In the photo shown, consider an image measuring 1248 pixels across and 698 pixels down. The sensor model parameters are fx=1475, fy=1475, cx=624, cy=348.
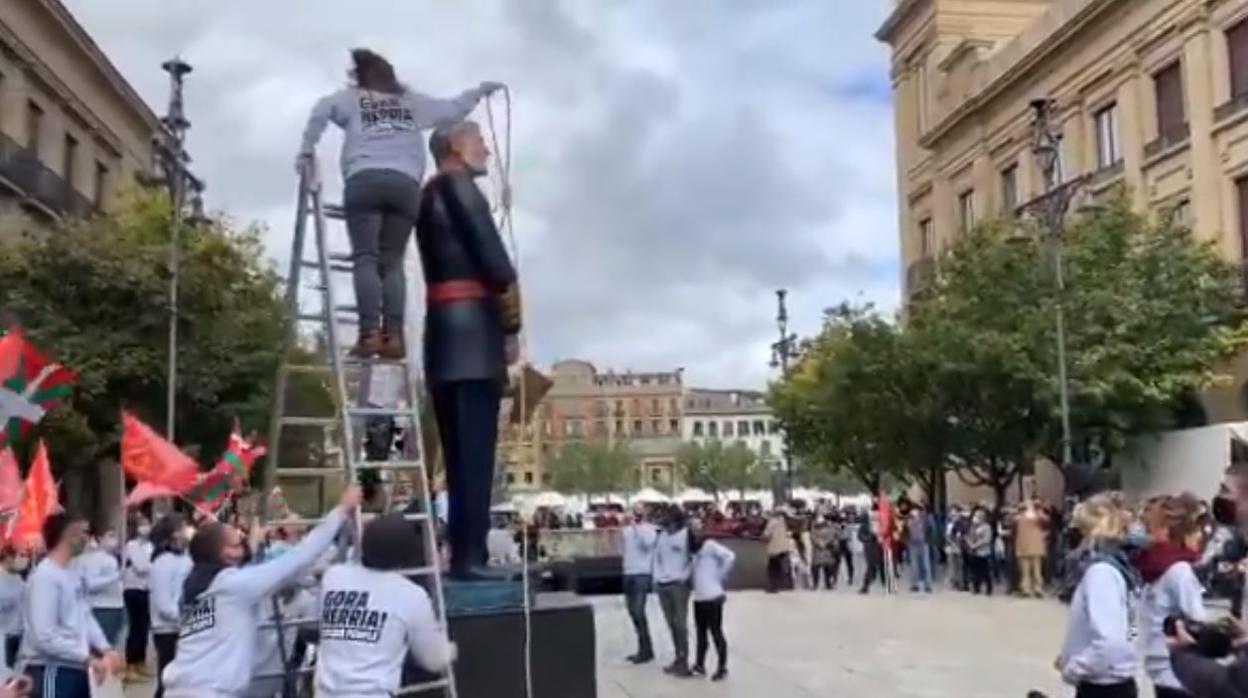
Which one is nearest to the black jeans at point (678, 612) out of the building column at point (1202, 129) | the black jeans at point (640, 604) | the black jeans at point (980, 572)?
the black jeans at point (640, 604)

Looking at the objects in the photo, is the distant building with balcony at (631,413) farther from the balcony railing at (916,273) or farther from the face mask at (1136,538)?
the face mask at (1136,538)

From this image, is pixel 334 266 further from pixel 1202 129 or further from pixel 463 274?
pixel 1202 129

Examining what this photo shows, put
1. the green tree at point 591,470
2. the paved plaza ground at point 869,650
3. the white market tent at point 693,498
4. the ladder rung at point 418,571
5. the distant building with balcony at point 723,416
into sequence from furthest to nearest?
1. the distant building with balcony at point 723,416
2. the green tree at point 591,470
3. the white market tent at point 693,498
4. the paved plaza ground at point 869,650
5. the ladder rung at point 418,571

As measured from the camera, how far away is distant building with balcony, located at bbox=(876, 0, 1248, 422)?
104 feet

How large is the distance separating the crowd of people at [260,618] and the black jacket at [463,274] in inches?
59.4

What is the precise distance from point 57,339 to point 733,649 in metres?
16.0

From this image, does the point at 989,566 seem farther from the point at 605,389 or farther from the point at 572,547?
the point at 605,389

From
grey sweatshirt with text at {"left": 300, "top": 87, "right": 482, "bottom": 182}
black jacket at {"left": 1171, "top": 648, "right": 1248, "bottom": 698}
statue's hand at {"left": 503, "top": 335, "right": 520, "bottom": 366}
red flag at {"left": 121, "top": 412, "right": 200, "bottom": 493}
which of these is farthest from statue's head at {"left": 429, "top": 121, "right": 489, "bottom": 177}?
red flag at {"left": 121, "top": 412, "right": 200, "bottom": 493}

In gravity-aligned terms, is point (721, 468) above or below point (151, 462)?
above

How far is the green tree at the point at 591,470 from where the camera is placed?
95.6 metres

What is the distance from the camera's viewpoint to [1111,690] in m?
6.58

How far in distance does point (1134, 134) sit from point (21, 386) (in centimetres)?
3154

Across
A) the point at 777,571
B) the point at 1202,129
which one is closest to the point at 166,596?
the point at 777,571

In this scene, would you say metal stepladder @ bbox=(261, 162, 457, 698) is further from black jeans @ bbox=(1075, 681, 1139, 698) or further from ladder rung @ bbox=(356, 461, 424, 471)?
black jeans @ bbox=(1075, 681, 1139, 698)
